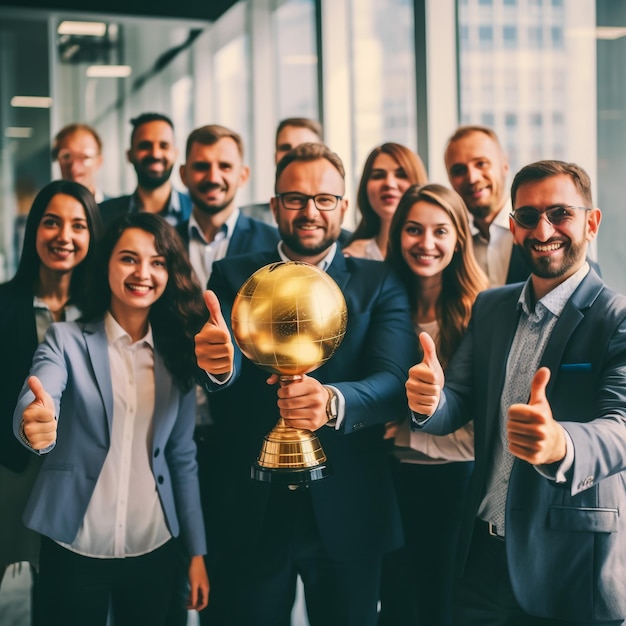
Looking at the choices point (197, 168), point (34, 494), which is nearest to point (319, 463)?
point (34, 494)

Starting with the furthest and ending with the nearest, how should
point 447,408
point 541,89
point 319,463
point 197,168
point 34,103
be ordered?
1. point 34,103
2. point 541,89
3. point 197,168
4. point 447,408
5. point 319,463

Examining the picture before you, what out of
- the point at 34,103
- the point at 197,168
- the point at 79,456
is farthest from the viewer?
the point at 34,103

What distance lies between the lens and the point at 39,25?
793 centimetres

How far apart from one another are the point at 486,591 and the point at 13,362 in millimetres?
1785

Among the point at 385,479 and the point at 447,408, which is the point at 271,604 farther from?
the point at 447,408

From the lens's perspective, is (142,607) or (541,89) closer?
(142,607)

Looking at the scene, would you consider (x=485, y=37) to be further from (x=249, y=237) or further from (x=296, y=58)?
(x=296, y=58)

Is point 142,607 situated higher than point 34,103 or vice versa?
point 34,103

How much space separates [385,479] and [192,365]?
2.46ft

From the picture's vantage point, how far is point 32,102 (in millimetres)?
7879

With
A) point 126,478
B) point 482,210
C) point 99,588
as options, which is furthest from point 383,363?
point 482,210

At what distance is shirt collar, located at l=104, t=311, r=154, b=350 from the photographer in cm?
280

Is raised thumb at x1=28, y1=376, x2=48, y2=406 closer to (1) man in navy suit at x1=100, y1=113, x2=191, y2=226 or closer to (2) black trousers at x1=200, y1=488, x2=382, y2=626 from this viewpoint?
(2) black trousers at x1=200, y1=488, x2=382, y2=626

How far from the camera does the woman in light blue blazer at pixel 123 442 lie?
2625 mm
